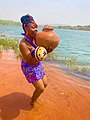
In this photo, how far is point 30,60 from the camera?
13.3 ft

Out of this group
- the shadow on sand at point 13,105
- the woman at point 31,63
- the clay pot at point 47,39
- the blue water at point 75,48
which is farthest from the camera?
Result: the blue water at point 75,48

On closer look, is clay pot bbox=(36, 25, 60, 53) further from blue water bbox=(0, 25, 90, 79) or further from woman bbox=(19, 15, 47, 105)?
blue water bbox=(0, 25, 90, 79)

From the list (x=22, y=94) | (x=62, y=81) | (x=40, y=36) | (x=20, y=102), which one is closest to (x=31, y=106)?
(x=20, y=102)

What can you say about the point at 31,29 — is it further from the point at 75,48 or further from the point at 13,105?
the point at 75,48

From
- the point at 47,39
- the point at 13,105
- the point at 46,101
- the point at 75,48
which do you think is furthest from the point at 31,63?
the point at 75,48

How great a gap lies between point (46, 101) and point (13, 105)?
72cm

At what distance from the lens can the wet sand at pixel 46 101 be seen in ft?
14.5

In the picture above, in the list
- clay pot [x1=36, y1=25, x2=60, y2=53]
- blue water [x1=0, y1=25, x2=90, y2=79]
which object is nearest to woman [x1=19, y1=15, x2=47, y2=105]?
clay pot [x1=36, y1=25, x2=60, y2=53]

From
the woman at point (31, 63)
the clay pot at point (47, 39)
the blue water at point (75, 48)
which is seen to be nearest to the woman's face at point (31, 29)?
the woman at point (31, 63)

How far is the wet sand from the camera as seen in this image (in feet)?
14.5

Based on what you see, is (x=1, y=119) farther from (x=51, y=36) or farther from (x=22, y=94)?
(x=51, y=36)

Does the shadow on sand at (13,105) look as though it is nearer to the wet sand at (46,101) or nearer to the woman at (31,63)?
the wet sand at (46,101)

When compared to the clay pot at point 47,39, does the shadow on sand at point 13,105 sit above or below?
below

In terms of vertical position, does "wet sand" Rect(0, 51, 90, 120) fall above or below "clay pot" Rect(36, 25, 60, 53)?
below
